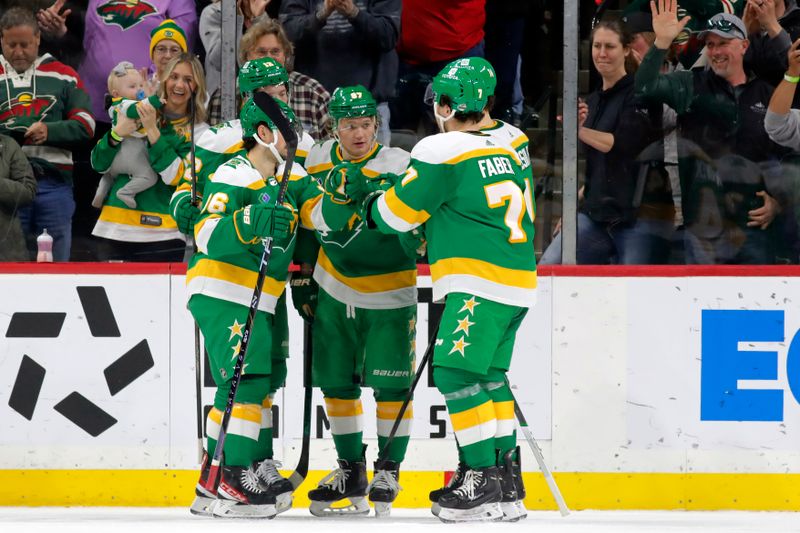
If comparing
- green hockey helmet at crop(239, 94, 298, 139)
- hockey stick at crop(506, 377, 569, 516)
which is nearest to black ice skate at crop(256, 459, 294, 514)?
hockey stick at crop(506, 377, 569, 516)

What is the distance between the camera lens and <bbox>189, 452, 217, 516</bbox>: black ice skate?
4.21 metres

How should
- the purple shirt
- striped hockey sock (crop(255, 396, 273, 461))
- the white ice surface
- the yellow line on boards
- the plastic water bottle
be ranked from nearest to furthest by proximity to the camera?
1. the white ice surface
2. striped hockey sock (crop(255, 396, 273, 461))
3. the yellow line on boards
4. the plastic water bottle
5. the purple shirt

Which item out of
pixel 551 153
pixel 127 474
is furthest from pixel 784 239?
pixel 127 474

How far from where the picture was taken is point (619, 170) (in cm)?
509

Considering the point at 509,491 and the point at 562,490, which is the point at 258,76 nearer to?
the point at 509,491

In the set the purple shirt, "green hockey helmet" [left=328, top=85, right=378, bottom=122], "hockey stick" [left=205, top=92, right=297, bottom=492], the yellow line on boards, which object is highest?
the purple shirt

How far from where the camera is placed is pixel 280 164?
417cm

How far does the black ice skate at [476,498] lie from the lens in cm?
393

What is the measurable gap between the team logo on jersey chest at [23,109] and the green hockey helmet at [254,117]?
133 cm

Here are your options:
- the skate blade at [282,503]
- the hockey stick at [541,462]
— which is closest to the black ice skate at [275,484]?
the skate blade at [282,503]

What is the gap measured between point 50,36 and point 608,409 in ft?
8.41

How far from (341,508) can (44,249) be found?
157cm

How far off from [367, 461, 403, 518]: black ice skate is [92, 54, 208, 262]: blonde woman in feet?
4.34

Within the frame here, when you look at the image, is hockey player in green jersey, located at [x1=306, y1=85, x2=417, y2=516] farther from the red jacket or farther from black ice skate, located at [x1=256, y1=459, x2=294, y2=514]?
the red jacket
